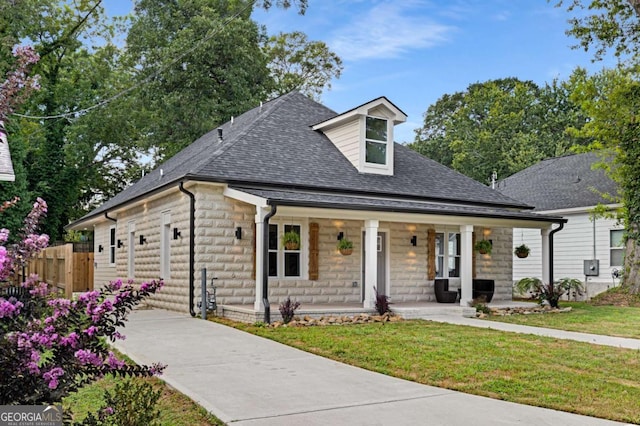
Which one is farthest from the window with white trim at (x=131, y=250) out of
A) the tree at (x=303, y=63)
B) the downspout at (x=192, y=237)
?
the tree at (x=303, y=63)

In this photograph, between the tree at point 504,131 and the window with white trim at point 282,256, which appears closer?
the window with white trim at point 282,256

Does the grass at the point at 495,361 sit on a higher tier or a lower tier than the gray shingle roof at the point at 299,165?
lower

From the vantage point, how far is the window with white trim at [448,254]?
16672mm

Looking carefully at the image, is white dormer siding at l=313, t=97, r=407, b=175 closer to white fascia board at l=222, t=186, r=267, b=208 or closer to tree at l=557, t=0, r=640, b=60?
white fascia board at l=222, t=186, r=267, b=208

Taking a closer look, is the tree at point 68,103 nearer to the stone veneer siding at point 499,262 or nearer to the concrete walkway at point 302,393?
the stone veneer siding at point 499,262

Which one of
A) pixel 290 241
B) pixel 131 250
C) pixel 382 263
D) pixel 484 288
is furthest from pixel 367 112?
pixel 131 250

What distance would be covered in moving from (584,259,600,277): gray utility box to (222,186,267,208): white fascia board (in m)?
14.3

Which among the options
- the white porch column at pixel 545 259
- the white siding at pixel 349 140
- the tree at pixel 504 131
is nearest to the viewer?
the white siding at pixel 349 140

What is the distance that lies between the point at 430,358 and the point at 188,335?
435 cm

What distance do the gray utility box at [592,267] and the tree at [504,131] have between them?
51.4 ft

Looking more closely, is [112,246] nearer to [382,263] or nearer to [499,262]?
[382,263]

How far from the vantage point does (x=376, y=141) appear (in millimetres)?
16047

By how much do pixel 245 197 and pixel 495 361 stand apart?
6627mm

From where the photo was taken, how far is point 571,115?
3881 cm
